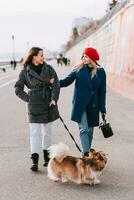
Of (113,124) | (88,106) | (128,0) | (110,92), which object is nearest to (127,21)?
(128,0)

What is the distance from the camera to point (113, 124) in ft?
38.9

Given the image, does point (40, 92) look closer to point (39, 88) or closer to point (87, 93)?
point (39, 88)

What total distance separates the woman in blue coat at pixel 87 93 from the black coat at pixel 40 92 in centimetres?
29

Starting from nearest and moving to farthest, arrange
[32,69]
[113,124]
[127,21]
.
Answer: [32,69] < [113,124] < [127,21]

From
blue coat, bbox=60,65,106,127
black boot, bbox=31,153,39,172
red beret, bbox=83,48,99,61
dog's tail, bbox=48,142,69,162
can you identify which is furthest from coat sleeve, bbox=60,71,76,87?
dog's tail, bbox=48,142,69,162

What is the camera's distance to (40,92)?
6.98 meters

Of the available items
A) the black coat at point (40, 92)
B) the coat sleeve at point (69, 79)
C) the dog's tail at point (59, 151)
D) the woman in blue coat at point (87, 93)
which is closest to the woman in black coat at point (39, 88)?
the black coat at point (40, 92)

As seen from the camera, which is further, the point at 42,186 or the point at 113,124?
the point at 113,124

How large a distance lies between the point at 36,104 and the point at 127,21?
15.2 m

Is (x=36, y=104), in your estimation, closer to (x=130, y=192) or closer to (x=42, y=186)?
(x=42, y=186)

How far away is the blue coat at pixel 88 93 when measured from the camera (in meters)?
6.98

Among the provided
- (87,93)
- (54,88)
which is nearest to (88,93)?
(87,93)

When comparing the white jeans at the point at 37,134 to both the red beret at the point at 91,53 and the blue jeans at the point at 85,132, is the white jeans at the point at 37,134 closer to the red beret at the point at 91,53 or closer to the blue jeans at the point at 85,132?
the blue jeans at the point at 85,132

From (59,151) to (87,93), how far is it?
1.14m
